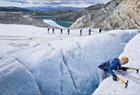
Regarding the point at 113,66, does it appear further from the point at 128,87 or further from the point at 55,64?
the point at 55,64

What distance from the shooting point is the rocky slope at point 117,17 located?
120 feet

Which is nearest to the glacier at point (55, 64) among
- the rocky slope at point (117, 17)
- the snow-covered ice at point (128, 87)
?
the snow-covered ice at point (128, 87)

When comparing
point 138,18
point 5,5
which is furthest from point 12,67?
point 5,5

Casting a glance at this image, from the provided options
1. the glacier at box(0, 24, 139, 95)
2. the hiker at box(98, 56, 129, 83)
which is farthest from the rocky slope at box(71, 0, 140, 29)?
the hiker at box(98, 56, 129, 83)

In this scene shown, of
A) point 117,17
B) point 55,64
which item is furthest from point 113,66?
point 117,17

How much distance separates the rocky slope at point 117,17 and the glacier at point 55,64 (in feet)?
50.4

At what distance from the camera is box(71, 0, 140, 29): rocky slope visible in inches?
1442

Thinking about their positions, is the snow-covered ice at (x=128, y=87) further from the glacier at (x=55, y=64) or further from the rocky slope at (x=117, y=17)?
the rocky slope at (x=117, y=17)

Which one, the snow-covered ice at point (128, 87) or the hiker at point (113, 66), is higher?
the hiker at point (113, 66)

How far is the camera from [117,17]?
38.6 meters

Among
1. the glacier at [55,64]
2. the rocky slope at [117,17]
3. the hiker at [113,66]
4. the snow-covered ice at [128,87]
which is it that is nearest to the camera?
the snow-covered ice at [128,87]

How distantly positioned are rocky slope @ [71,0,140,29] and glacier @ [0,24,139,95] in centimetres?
1536

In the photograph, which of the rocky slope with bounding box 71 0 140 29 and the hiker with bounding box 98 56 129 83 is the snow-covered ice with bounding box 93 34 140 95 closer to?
the hiker with bounding box 98 56 129 83

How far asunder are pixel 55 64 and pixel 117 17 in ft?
74.5
